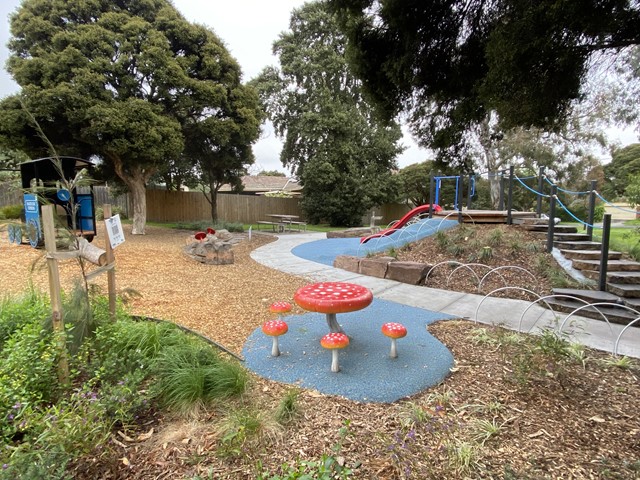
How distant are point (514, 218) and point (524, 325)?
16.5ft

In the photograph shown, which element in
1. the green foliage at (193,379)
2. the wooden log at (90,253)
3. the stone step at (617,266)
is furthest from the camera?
the stone step at (617,266)

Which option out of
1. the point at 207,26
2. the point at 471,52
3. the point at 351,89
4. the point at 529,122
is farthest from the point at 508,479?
the point at 351,89

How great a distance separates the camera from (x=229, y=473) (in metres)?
1.74

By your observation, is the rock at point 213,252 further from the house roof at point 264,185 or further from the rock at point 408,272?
the house roof at point 264,185

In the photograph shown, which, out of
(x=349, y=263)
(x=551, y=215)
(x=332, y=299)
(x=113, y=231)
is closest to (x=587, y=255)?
(x=551, y=215)

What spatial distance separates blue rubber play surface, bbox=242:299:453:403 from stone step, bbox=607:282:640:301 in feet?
8.48

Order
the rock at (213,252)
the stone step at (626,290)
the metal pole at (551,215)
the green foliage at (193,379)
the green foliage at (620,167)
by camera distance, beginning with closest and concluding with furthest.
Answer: the green foliage at (193,379) → the stone step at (626,290) → the metal pole at (551,215) → the rock at (213,252) → the green foliage at (620,167)

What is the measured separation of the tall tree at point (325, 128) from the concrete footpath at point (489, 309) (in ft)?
45.1

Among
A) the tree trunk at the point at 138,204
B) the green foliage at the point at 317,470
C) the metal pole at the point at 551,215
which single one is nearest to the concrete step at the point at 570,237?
the metal pole at the point at 551,215

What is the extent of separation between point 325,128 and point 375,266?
50.9 feet

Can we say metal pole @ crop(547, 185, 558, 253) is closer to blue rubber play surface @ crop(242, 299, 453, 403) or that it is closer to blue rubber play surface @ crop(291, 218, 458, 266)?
blue rubber play surface @ crop(291, 218, 458, 266)

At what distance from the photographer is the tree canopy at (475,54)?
2.27 meters

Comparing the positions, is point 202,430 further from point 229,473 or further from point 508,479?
point 508,479

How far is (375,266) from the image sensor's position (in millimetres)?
6793
